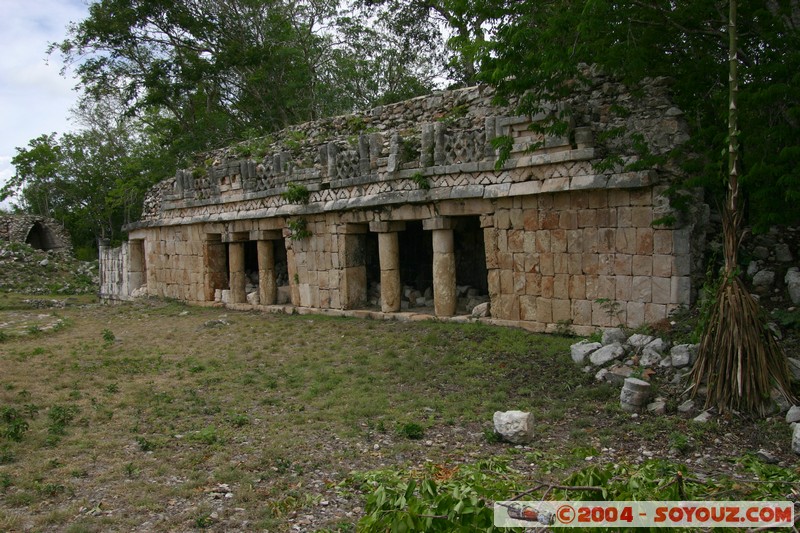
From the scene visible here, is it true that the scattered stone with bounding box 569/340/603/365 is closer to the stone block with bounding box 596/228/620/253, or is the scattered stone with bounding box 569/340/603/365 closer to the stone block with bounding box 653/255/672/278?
the stone block with bounding box 653/255/672/278

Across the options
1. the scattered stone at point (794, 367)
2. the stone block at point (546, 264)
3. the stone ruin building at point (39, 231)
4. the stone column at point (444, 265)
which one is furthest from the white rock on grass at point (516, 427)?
the stone ruin building at point (39, 231)

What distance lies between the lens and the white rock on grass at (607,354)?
7559 millimetres

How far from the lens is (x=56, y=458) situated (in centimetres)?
574

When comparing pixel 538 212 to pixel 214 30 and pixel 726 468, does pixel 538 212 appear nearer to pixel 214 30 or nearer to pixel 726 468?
pixel 726 468

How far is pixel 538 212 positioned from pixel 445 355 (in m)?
2.67

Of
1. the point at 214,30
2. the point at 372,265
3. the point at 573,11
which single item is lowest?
the point at 372,265

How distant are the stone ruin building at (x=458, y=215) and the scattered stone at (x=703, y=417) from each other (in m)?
2.65

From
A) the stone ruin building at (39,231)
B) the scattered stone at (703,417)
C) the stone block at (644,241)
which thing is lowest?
the scattered stone at (703,417)

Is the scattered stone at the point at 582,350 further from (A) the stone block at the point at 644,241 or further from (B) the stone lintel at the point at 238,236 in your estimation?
(B) the stone lintel at the point at 238,236

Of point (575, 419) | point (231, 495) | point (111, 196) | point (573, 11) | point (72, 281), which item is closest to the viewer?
point (231, 495)

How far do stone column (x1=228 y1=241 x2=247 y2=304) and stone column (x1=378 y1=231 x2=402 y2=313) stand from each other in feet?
15.8

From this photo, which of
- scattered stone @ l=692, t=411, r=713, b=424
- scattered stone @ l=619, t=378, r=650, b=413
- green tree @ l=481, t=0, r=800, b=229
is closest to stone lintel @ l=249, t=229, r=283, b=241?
green tree @ l=481, t=0, r=800, b=229

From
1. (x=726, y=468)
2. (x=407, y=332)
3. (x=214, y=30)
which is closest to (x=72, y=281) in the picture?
(x=214, y=30)

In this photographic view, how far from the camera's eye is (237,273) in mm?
15484
